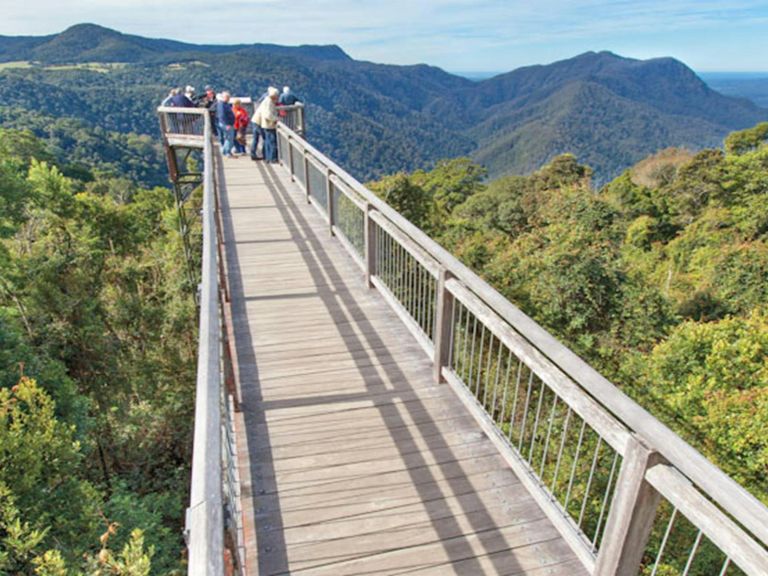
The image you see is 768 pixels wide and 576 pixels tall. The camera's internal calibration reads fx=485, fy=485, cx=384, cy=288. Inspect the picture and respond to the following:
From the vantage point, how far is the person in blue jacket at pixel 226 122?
44.4 ft

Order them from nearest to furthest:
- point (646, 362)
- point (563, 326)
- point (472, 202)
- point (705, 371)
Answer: point (705, 371) < point (646, 362) < point (563, 326) < point (472, 202)

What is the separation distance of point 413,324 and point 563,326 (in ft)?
49.5

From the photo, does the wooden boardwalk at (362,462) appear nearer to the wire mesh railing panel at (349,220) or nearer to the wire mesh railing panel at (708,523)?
the wire mesh railing panel at (708,523)

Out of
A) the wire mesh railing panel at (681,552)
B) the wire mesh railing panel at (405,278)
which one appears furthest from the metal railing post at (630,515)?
the wire mesh railing panel at (681,552)

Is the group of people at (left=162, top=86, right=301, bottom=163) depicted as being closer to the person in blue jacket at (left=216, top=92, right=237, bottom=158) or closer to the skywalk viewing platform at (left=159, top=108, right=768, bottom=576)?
the person in blue jacket at (left=216, top=92, right=237, bottom=158)

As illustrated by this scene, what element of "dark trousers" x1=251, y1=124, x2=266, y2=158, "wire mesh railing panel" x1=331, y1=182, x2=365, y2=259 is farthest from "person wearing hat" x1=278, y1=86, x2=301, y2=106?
"wire mesh railing panel" x1=331, y1=182, x2=365, y2=259

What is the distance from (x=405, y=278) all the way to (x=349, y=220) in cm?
245

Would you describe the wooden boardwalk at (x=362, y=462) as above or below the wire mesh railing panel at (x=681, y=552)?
above

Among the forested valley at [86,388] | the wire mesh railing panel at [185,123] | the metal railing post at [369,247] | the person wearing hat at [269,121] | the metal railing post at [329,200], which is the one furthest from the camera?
the wire mesh railing panel at [185,123]

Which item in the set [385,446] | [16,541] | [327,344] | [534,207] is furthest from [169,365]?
[534,207]

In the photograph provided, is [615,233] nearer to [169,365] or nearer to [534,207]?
[534,207]

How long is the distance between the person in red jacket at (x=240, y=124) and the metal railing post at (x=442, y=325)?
1167 centimetres

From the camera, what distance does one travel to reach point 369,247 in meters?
6.20

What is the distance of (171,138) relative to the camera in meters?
16.8
